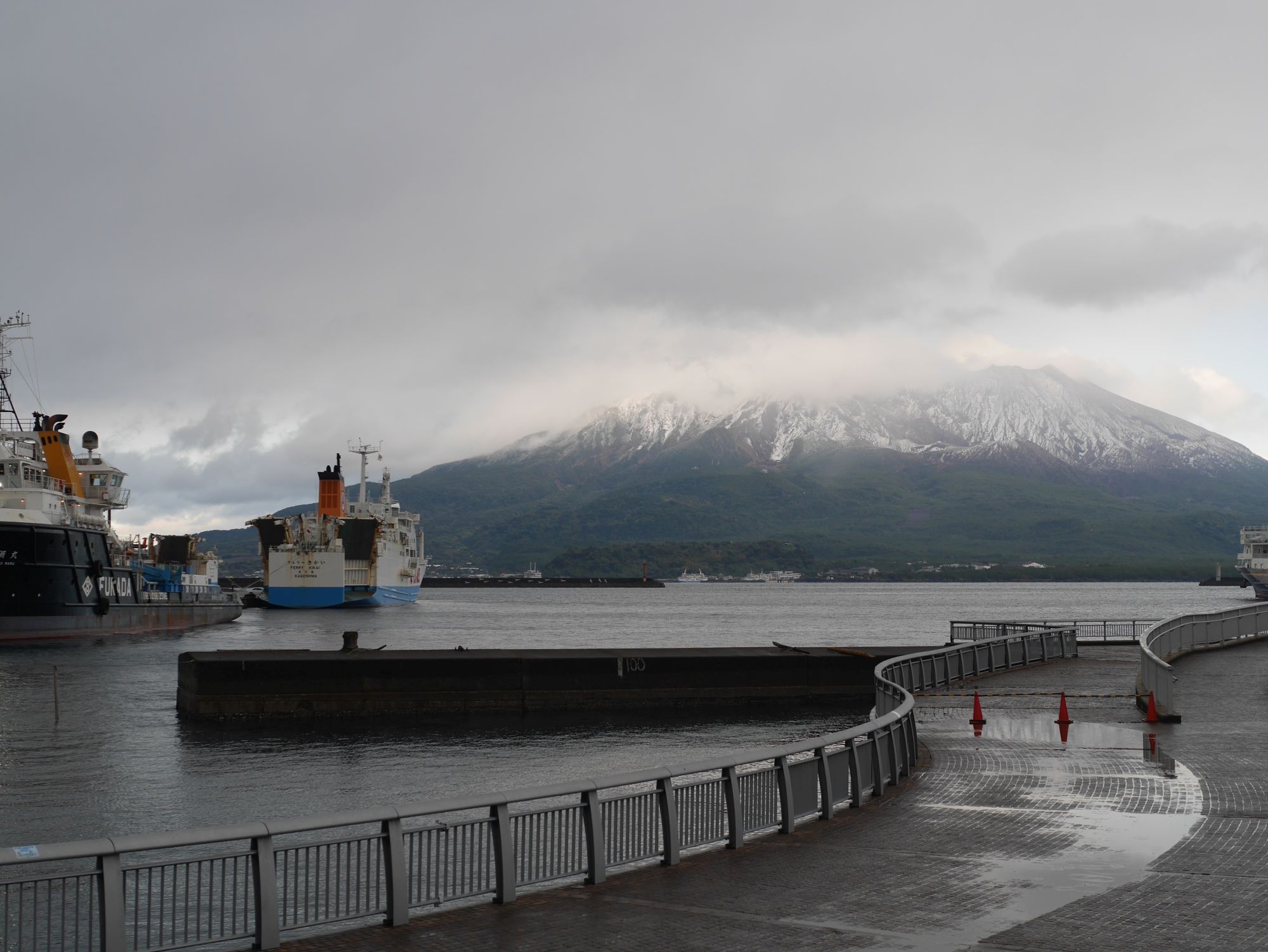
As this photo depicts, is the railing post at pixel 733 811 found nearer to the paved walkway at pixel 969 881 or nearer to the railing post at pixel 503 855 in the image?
the paved walkway at pixel 969 881

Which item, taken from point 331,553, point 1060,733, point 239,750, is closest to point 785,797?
point 1060,733

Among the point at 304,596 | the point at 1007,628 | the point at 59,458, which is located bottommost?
the point at 1007,628

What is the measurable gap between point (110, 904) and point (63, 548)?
251 ft

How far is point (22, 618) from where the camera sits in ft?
245

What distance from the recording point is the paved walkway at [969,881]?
9.38 m

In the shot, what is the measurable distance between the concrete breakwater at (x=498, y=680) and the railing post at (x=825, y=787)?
1043 inches

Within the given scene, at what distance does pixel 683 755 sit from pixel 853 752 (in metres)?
15.5

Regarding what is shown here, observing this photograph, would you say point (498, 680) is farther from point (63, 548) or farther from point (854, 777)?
point (63, 548)

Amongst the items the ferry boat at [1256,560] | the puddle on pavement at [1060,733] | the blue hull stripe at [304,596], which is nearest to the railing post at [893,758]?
the puddle on pavement at [1060,733]

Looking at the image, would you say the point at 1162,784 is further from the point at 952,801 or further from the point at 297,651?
the point at 297,651

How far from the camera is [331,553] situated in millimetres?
128875

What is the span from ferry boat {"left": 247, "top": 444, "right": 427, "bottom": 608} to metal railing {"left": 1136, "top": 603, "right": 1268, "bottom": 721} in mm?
96652

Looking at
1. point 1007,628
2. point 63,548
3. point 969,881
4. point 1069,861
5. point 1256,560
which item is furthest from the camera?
point 1256,560

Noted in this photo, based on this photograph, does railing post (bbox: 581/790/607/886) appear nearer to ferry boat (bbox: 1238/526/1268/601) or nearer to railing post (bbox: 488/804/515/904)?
railing post (bbox: 488/804/515/904)
